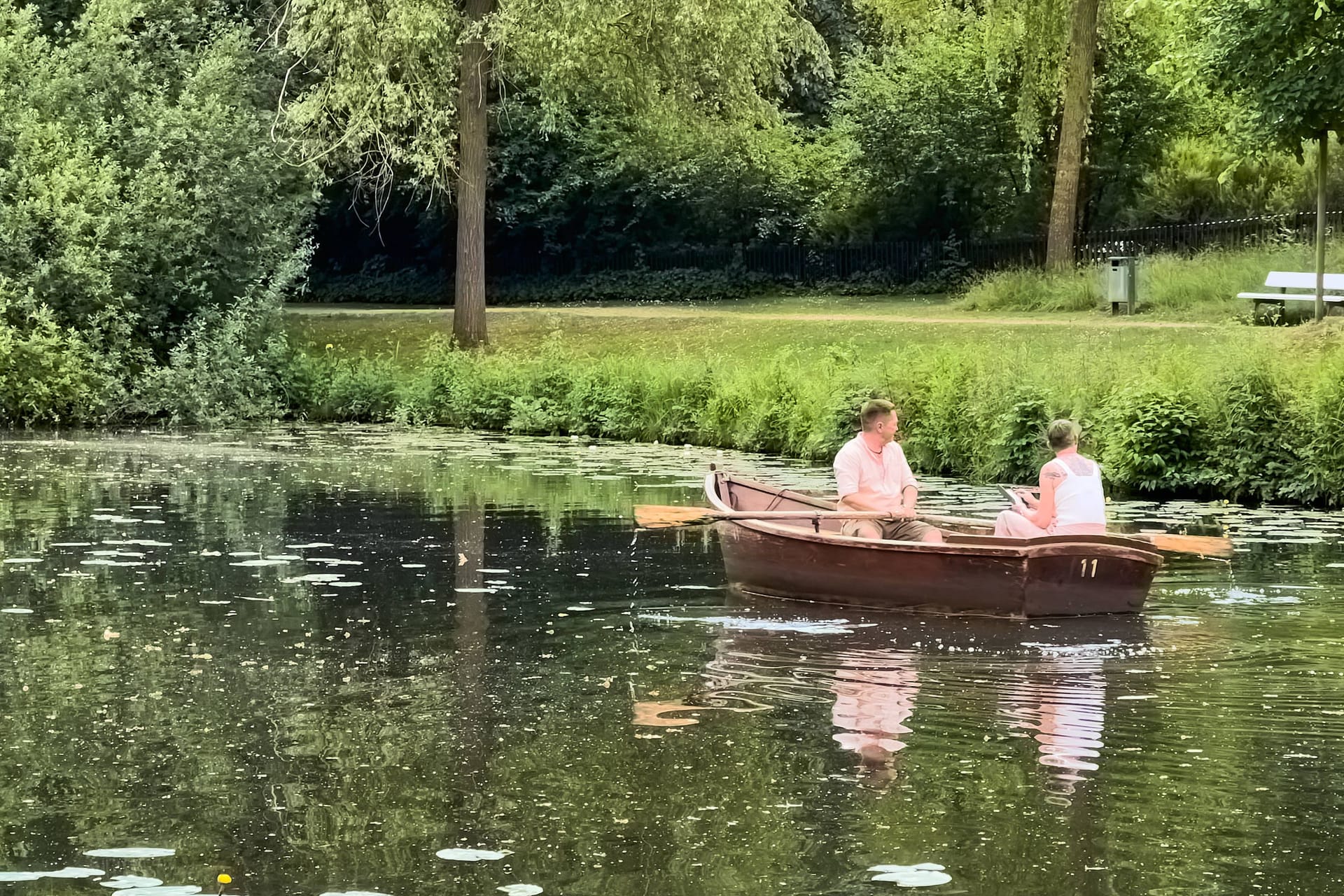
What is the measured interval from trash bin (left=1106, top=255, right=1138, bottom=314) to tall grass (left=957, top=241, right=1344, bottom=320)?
17.1 inches

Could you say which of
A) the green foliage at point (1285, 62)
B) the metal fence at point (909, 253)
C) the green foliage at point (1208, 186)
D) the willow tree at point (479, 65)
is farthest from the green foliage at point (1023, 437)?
the green foliage at point (1208, 186)

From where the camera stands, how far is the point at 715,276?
43656mm

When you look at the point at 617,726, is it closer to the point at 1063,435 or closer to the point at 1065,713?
the point at 1065,713

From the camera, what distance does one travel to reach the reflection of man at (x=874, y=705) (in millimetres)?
9633

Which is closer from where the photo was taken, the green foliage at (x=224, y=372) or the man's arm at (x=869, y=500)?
the man's arm at (x=869, y=500)

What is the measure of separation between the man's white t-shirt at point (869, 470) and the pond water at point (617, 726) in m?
1.24

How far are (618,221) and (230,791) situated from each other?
37620mm

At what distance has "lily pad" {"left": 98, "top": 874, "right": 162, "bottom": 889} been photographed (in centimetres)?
733

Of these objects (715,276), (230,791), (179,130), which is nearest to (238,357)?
(179,130)

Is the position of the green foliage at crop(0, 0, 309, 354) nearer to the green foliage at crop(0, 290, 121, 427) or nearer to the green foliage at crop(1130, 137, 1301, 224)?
the green foliage at crop(0, 290, 121, 427)

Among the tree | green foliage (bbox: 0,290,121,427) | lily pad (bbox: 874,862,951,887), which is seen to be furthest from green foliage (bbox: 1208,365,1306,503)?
green foliage (bbox: 0,290,121,427)

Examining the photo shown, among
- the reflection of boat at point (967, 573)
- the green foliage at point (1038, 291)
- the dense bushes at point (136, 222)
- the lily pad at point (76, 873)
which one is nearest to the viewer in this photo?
the lily pad at point (76, 873)

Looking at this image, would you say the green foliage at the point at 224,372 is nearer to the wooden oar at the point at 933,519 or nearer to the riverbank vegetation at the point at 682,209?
the riverbank vegetation at the point at 682,209

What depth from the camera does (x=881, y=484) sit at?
1467 cm
